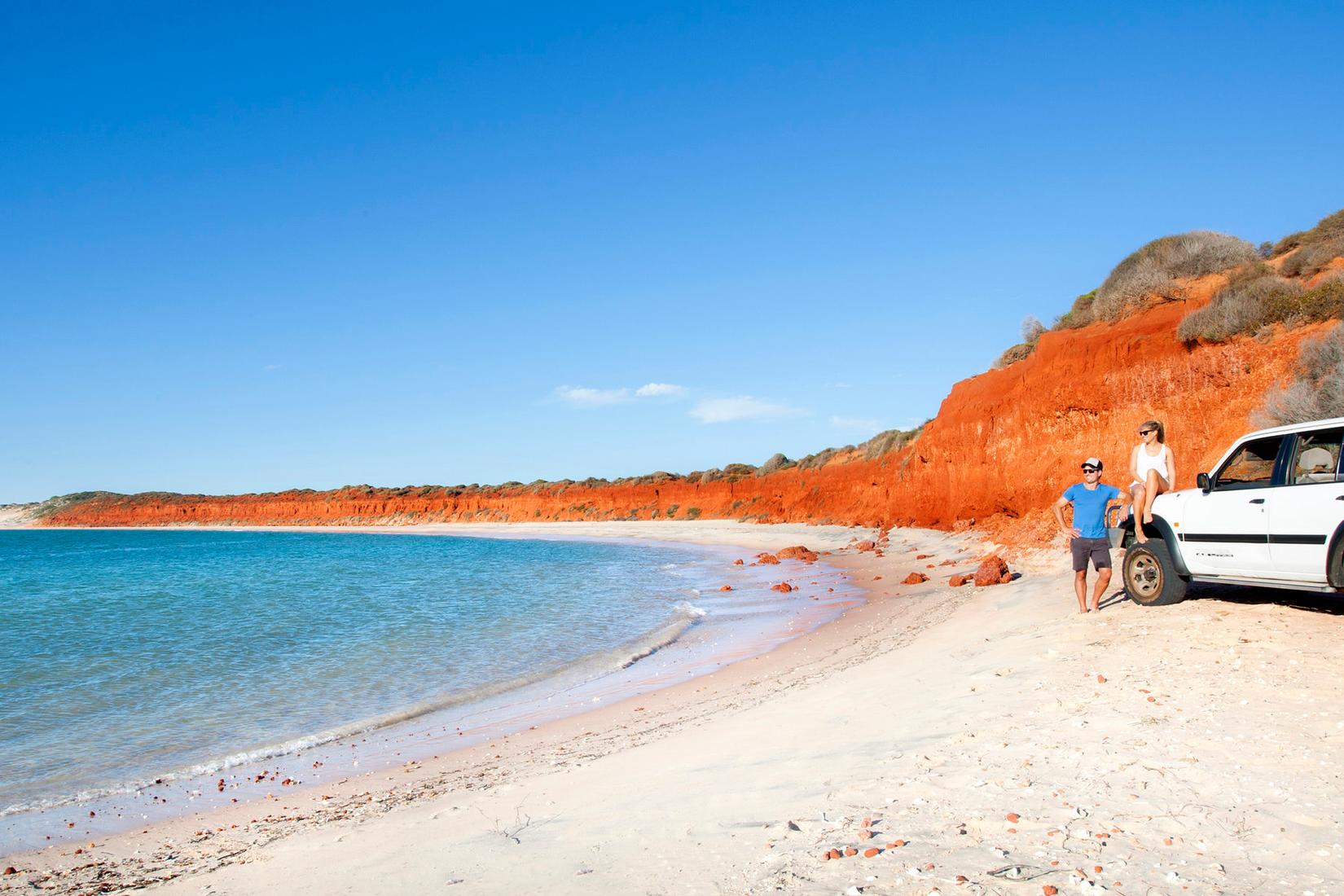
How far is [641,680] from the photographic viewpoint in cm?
1093

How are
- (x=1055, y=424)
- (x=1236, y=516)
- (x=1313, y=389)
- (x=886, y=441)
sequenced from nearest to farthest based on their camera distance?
(x=1236, y=516) < (x=1313, y=389) < (x=1055, y=424) < (x=886, y=441)

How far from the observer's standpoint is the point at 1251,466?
8.31 metres

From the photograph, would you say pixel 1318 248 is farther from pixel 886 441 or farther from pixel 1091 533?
pixel 886 441

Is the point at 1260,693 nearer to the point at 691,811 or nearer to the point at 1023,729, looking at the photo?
the point at 1023,729

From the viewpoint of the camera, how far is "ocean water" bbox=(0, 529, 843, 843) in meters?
8.62

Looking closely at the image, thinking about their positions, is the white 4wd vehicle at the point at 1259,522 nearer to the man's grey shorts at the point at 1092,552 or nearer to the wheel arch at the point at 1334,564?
the wheel arch at the point at 1334,564

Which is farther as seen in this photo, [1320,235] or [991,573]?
[1320,235]

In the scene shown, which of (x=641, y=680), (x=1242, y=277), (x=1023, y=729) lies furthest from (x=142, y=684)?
(x=1242, y=277)

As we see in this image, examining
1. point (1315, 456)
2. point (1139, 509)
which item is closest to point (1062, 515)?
point (1139, 509)

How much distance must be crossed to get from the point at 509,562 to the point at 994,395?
2101 cm

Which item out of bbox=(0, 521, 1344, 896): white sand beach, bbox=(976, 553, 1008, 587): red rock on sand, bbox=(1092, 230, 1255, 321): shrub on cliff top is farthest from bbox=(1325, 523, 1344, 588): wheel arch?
bbox=(1092, 230, 1255, 321): shrub on cliff top

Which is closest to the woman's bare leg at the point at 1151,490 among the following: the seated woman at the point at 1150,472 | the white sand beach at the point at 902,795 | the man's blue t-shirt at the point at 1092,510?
the seated woman at the point at 1150,472

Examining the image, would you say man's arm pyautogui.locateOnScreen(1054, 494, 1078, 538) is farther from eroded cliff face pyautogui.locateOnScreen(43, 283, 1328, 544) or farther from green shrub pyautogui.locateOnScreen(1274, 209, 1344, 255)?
green shrub pyautogui.locateOnScreen(1274, 209, 1344, 255)

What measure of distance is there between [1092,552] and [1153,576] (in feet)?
2.14
